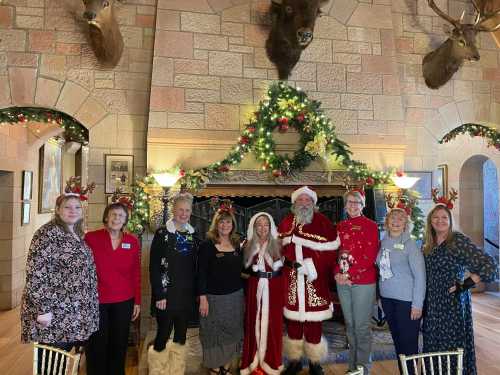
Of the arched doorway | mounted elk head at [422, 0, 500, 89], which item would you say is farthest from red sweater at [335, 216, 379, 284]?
the arched doorway

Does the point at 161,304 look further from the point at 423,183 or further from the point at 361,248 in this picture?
the point at 423,183

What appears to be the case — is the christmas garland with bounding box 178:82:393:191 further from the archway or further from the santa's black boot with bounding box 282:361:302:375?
→ the archway

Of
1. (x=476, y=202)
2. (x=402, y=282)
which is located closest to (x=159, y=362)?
(x=402, y=282)

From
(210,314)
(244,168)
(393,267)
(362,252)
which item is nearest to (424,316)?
(393,267)

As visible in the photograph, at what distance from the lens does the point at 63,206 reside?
241 centimetres

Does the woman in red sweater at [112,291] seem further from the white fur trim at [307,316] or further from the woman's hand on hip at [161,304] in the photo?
the white fur trim at [307,316]

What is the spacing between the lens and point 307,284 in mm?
3025

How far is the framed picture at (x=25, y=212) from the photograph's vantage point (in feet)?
19.7

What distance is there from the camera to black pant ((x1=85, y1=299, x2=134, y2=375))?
2.59 m

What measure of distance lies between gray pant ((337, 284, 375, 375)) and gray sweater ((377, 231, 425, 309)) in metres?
0.14

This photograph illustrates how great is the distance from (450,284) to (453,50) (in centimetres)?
312

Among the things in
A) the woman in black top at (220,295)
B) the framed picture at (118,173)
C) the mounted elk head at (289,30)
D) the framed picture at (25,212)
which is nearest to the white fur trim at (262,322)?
the woman in black top at (220,295)

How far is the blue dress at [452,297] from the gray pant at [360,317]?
39 cm

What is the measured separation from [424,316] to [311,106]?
7.93 feet
